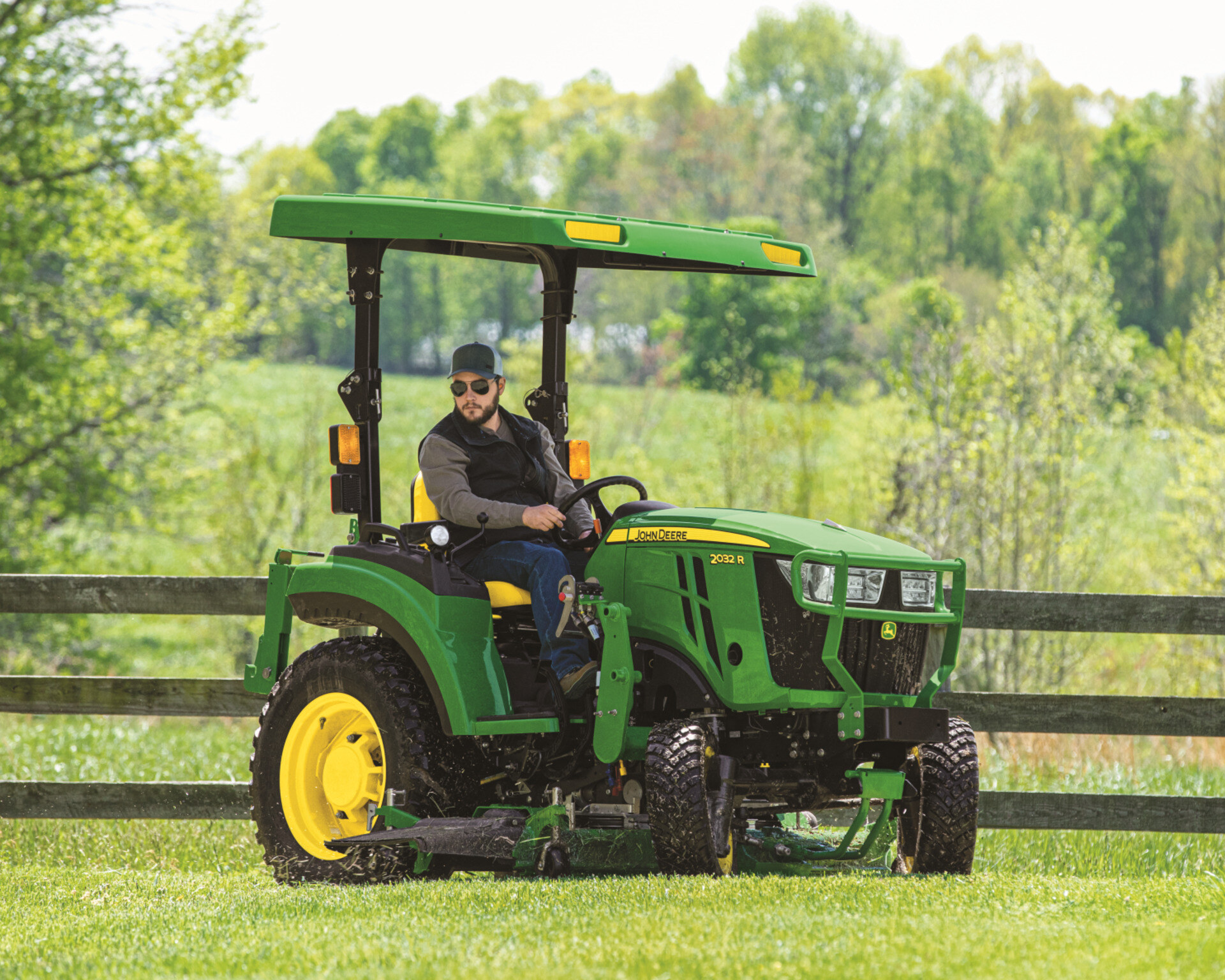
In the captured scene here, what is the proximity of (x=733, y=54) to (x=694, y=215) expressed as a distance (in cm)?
1831

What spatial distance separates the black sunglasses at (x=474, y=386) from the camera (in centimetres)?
550

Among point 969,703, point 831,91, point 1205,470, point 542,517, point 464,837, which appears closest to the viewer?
point 464,837

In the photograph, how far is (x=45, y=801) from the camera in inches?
275

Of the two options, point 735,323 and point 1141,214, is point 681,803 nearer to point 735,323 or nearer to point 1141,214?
point 735,323

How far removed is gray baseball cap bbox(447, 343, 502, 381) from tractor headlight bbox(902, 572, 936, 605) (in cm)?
174

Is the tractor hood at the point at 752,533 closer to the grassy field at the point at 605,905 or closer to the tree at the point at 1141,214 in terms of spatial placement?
the grassy field at the point at 605,905

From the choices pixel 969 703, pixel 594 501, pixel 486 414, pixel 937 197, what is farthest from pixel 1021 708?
pixel 937 197

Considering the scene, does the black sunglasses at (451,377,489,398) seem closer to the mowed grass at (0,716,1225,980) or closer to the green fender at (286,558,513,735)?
the green fender at (286,558,513,735)

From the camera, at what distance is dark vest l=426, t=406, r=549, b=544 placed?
548 centimetres

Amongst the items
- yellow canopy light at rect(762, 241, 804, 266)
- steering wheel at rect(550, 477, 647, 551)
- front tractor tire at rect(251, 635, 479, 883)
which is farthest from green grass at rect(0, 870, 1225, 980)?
yellow canopy light at rect(762, 241, 804, 266)

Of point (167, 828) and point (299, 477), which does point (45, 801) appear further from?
point (299, 477)

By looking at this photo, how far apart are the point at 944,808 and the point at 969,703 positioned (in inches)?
71.0

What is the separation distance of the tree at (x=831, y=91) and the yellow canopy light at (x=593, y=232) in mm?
72986

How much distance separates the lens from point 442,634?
17.0 ft
